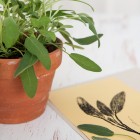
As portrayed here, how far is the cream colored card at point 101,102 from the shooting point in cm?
64

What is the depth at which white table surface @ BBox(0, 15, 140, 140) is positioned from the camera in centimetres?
61

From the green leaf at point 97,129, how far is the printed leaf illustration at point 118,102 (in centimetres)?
8

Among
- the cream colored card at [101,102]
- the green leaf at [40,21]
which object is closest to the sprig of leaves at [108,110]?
the cream colored card at [101,102]

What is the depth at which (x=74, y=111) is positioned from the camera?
0.69 meters

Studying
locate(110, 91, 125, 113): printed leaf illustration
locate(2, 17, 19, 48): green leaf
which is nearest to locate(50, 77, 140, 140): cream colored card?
locate(110, 91, 125, 113): printed leaf illustration

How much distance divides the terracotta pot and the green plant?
0.09 feet

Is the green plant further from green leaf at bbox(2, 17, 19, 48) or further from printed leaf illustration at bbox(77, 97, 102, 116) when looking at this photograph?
printed leaf illustration at bbox(77, 97, 102, 116)

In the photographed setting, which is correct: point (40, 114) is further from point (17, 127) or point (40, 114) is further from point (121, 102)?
point (121, 102)

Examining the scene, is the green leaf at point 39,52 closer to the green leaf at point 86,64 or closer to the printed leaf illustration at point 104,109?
the green leaf at point 86,64

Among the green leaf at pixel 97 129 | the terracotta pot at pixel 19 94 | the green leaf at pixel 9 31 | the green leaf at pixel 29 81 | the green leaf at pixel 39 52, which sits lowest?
the green leaf at pixel 97 129

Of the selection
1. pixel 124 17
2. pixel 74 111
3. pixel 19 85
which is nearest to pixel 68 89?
pixel 74 111

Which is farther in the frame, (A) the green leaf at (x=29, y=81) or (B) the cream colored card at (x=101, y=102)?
(B) the cream colored card at (x=101, y=102)

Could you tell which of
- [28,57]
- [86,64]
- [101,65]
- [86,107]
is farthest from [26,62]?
[101,65]

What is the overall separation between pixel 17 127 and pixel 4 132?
30mm
